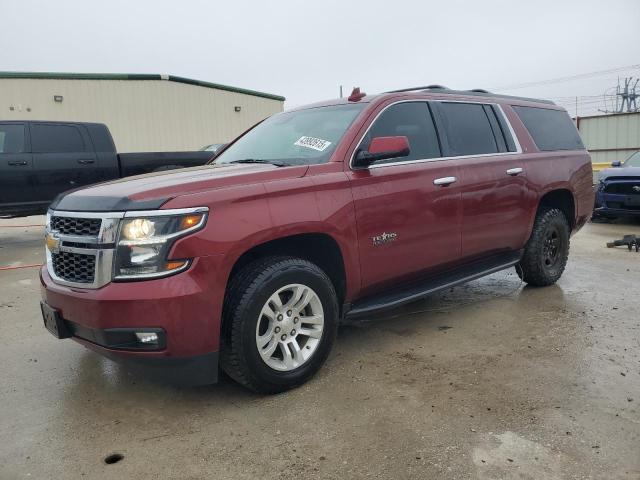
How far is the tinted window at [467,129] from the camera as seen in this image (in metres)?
4.20

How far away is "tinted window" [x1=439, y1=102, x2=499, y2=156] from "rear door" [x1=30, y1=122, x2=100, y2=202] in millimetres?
6471

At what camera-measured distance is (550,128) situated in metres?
5.26

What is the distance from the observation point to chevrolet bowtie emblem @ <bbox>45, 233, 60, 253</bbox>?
2.97 meters

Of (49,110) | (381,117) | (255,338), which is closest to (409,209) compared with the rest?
(381,117)

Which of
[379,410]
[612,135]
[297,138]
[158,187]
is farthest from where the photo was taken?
[612,135]

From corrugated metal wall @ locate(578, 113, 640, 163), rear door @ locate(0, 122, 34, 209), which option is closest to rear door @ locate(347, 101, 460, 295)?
rear door @ locate(0, 122, 34, 209)

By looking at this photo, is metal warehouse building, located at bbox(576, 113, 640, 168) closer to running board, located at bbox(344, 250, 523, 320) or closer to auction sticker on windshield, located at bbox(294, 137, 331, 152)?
running board, located at bbox(344, 250, 523, 320)

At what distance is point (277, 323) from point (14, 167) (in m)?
7.04

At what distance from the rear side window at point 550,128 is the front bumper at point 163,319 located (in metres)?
3.67

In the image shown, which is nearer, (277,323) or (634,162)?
(277,323)

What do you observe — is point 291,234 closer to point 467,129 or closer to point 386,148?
point 386,148

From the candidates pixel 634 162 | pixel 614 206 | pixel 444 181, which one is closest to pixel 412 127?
pixel 444 181

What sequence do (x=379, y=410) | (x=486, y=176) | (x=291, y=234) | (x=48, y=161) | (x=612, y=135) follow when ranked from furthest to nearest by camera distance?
(x=612, y=135)
(x=48, y=161)
(x=486, y=176)
(x=291, y=234)
(x=379, y=410)

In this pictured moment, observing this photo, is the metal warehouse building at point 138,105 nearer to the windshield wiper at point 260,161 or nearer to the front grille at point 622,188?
the front grille at point 622,188
